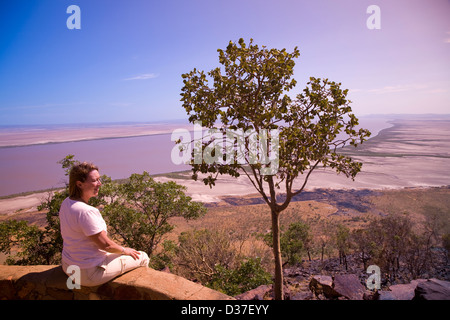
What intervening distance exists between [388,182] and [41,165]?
82.2m

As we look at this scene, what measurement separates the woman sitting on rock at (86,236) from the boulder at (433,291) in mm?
3828

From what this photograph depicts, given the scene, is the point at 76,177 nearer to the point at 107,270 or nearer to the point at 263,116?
the point at 107,270

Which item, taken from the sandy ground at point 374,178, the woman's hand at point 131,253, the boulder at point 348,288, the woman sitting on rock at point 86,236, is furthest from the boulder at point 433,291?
the sandy ground at point 374,178

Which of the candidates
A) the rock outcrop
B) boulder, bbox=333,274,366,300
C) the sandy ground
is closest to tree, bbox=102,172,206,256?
boulder, bbox=333,274,366,300

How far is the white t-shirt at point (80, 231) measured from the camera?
7.29ft

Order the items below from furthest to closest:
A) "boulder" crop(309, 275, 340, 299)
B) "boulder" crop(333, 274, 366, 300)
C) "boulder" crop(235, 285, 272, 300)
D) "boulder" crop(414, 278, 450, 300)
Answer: "boulder" crop(235, 285, 272, 300) < "boulder" crop(309, 275, 340, 299) < "boulder" crop(333, 274, 366, 300) < "boulder" crop(414, 278, 450, 300)

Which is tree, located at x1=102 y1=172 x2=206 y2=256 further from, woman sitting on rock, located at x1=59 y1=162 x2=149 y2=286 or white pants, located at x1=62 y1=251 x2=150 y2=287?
woman sitting on rock, located at x1=59 y1=162 x2=149 y2=286

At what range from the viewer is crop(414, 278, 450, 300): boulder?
311 cm

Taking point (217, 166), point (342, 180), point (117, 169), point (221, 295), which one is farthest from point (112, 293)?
point (117, 169)

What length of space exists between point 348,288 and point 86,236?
18.2 feet

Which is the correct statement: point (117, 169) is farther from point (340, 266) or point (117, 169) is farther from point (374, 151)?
point (374, 151)

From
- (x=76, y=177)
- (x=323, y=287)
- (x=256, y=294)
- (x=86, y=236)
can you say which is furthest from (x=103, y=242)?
(x=256, y=294)

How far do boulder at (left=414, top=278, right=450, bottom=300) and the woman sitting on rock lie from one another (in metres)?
3.83

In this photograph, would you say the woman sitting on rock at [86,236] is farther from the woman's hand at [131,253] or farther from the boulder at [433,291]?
the boulder at [433,291]
